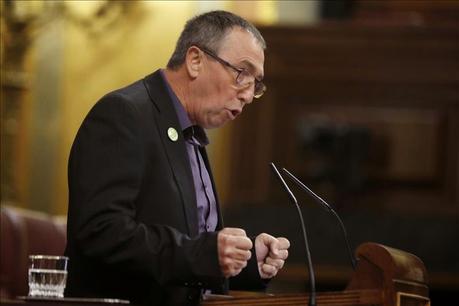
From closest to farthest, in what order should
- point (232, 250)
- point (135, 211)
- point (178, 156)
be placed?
point (232, 250), point (135, 211), point (178, 156)

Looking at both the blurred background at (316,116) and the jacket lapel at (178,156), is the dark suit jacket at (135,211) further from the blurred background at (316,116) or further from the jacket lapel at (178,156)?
the blurred background at (316,116)

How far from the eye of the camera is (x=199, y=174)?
10.0 feet

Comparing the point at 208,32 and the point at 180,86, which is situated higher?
the point at 208,32

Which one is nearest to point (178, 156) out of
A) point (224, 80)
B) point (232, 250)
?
point (224, 80)

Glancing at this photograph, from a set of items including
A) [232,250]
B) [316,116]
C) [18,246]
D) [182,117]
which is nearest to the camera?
[232,250]

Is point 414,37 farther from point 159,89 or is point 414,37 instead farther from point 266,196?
point 159,89

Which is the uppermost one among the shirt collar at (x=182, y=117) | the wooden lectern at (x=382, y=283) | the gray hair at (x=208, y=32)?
the gray hair at (x=208, y=32)

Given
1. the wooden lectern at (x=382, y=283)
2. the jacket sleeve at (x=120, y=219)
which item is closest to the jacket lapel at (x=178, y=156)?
the jacket sleeve at (x=120, y=219)

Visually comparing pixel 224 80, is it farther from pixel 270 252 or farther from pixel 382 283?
pixel 382 283

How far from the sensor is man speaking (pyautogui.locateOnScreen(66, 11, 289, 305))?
103 inches

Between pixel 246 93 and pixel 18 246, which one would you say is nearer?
pixel 246 93

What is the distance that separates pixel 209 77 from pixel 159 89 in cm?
14

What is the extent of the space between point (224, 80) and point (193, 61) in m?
0.10

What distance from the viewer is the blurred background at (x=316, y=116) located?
674 cm
